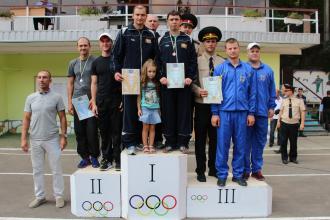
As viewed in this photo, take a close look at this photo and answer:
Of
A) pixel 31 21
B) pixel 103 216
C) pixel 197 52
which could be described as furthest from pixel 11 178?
pixel 31 21

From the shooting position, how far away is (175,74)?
5.81 m

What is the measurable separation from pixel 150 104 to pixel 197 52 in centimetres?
101

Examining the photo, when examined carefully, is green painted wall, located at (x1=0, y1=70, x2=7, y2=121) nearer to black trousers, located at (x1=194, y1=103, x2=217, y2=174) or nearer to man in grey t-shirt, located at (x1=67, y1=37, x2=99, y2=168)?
man in grey t-shirt, located at (x1=67, y1=37, x2=99, y2=168)

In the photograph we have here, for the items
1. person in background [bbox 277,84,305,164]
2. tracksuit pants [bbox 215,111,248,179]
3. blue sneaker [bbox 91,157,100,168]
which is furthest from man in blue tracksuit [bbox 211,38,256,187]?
person in background [bbox 277,84,305,164]

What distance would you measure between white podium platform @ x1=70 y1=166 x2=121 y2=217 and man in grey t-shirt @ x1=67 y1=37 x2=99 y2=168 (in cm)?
54

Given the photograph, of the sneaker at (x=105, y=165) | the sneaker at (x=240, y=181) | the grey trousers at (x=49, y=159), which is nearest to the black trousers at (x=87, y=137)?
the sneaker at (x=105, y=165)

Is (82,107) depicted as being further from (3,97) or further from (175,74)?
(3,97)

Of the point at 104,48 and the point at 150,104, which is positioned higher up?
the point at 104,48

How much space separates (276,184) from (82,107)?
12.5 ft

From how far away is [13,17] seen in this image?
1552 cm

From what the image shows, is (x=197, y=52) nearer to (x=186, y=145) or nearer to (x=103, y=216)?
(x=186, y=145)

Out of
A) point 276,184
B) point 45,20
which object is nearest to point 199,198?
point 276,184

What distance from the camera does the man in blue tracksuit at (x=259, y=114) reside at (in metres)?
6.29

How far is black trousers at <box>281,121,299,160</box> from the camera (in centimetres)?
1054
